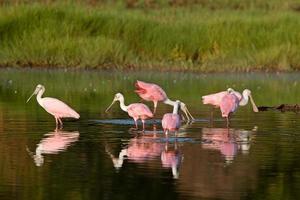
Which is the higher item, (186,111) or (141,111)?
(141,111)

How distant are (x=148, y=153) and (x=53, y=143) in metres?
1.59

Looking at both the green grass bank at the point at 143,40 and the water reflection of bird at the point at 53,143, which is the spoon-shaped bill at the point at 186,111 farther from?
the green grass bank at the point at 143,40

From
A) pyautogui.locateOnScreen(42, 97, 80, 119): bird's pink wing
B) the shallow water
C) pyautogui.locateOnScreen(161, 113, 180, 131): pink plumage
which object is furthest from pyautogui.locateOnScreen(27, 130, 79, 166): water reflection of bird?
pyautogui.locateOnScreen(161, 113, 180, 131): pink plumage

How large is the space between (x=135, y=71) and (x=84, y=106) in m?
12.5

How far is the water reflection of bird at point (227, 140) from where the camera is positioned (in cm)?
1458

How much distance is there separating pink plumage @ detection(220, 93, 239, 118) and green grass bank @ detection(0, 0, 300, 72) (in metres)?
16.5

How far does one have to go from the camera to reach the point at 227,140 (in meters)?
16.0

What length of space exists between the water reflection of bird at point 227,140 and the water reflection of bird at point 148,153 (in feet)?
1.87

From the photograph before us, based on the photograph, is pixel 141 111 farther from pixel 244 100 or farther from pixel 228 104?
pixel 244 100

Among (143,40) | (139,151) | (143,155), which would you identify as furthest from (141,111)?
(143,40)

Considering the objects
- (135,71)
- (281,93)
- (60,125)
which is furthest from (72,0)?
(60,125)

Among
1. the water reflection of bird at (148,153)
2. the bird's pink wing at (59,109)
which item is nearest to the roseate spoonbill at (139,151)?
the water reflection of bird at (148,153)

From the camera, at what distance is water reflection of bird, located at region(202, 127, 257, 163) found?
47.8ft

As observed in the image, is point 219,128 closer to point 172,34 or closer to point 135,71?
point 135,71
